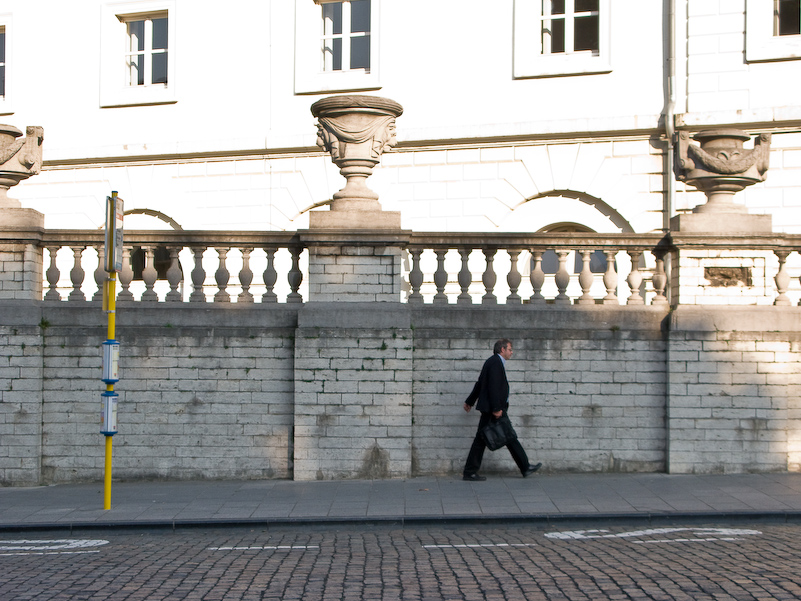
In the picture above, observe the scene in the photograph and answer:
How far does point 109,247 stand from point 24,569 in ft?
12.0

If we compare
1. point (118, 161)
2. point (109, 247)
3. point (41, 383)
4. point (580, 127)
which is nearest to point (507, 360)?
point (109, 247)

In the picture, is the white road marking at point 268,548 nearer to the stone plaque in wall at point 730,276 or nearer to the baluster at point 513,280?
the baluster at point 513,280

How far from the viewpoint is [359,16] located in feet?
62.2

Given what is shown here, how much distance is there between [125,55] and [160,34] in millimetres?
917

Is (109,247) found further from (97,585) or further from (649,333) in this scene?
(649,333)

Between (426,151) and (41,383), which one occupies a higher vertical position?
(426,151)

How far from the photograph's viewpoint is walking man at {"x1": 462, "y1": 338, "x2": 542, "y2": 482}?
10430mm

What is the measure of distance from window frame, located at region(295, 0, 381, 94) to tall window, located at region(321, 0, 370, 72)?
0.07 meters

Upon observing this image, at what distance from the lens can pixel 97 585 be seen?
6293 mm

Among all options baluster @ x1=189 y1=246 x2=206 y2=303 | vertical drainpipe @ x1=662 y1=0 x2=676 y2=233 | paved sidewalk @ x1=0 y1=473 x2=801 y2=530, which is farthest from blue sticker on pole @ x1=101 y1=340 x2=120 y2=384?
vertical drainpipe @ x1=662 y1=0 x2=676 y2=233

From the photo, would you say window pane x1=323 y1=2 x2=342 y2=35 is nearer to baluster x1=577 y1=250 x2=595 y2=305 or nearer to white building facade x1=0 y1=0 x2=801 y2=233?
white building facade x1=0 y1=0 x2=801 y2=233

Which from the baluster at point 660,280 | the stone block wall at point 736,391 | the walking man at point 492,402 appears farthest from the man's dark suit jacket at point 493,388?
the baluster at point 660,280

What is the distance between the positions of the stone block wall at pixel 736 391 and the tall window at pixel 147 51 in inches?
536

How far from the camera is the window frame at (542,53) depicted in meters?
17.0
